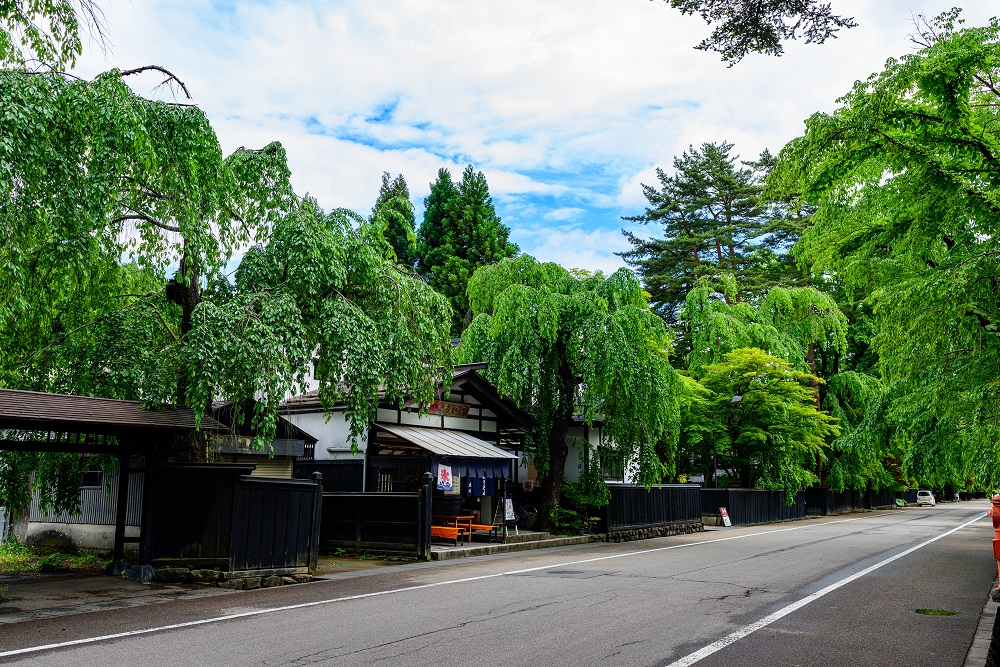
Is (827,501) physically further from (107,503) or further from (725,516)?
(107,503)

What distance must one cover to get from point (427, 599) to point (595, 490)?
12511 millimetres

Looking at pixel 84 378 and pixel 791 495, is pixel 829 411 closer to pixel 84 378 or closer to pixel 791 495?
pixel 791 495

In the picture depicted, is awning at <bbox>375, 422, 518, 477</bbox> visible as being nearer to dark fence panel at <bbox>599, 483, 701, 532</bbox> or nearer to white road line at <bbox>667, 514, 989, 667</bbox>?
dark fence panel at <bbox>599, 483, 701, 532</bbox>

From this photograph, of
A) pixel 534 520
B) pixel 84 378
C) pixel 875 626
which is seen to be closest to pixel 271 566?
pixel 84 378

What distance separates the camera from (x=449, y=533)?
19.4 meters

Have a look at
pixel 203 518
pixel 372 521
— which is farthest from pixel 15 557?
pixel 372 521

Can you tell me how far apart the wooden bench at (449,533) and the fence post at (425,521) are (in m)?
2.50

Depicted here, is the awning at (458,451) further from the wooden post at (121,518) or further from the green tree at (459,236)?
the green tree at (459,236)

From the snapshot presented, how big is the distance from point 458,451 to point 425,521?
9.08ft

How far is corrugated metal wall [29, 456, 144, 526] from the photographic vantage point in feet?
45.2

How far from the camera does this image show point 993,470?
51.4 feet

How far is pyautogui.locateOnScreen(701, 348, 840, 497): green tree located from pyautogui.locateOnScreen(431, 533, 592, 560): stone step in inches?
465

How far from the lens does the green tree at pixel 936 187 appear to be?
34.1 ft

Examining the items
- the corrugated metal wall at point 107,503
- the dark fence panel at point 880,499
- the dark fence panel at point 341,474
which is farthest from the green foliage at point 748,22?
the dark fence panel at point 880,499
